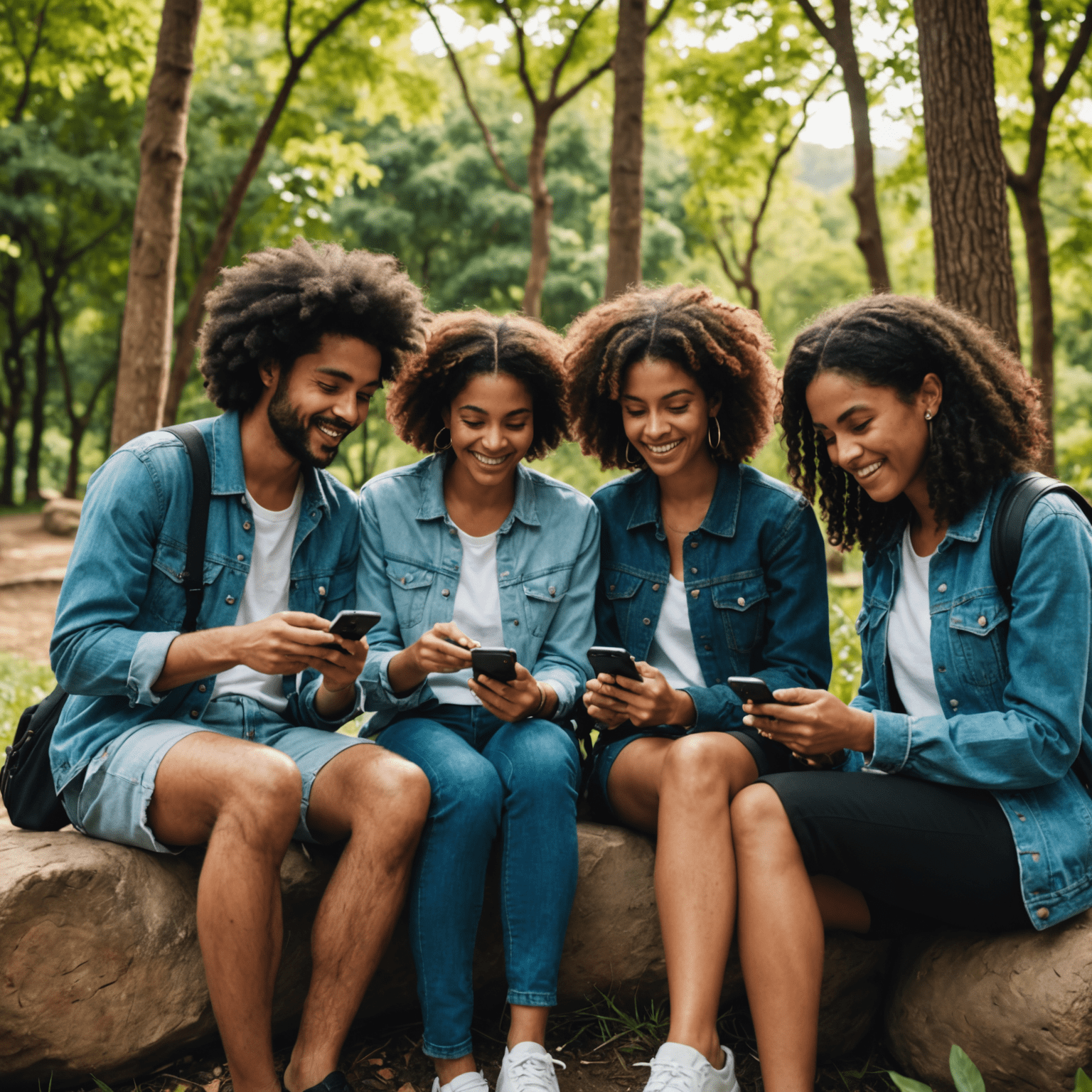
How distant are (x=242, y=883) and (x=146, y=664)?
23.4 inches

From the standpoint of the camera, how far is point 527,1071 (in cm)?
251

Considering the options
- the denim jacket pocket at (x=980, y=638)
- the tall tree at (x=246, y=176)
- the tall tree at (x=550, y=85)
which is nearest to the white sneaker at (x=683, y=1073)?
the denim jacket pocket at (x=980, y=638)

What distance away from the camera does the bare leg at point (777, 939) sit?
7.87 feet

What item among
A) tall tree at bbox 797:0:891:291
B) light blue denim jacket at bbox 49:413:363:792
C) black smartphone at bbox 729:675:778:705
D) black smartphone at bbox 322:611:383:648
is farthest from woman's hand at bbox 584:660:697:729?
tall tree at bbox 797:0:891:291

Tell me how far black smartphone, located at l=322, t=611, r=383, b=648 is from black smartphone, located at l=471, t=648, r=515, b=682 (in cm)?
29

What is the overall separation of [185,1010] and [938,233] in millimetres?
4629

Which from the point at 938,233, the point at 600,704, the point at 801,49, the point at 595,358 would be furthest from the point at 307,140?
the point at 600,704

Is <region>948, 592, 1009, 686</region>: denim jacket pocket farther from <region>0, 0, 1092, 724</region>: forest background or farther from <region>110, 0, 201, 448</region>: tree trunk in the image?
<region>110, 0, 201, 448</region>: tree trunk

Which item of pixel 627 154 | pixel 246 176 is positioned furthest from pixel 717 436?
pixel 246 176

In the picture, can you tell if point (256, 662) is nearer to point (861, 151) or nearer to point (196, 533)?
point (196, 533)

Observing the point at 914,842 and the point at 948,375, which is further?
the point at 948,375

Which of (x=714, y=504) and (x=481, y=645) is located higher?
(x=714, y=504)

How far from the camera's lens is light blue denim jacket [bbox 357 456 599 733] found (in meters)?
3.20

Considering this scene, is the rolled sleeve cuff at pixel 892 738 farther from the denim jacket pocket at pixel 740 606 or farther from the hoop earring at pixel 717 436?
the hoop earring at pixel 717 436
